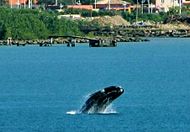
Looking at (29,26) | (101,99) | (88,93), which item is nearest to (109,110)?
(101,99)

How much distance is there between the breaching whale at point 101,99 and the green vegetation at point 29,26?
421 feet

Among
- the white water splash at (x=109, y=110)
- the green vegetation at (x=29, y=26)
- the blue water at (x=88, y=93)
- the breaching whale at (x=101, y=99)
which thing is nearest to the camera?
the blue water at (x=88, y=93)

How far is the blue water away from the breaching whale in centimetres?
40

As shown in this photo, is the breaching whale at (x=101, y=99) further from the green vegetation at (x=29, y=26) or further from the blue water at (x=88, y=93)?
the green vegetation at (x=29, y=26)

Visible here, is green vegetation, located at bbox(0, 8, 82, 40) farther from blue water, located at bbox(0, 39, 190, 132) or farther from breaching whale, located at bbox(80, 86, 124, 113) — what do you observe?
breaching whale, located at bbox(80, 86, 124, 113)

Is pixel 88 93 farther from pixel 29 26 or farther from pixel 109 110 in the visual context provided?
pixel 29 26

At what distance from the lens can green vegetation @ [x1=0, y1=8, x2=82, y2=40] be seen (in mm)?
187750

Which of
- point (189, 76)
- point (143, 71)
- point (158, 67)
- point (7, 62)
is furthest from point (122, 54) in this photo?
point (189, 76)

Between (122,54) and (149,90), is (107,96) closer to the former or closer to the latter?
(149,90)

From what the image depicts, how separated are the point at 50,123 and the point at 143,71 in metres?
47.6

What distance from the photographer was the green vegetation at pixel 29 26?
187750mm

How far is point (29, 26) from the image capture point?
190 meters

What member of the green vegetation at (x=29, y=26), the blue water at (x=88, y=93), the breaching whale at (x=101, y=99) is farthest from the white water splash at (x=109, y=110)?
the green vegetation at (x=29, y=26)

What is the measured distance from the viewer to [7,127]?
54.8 meters
